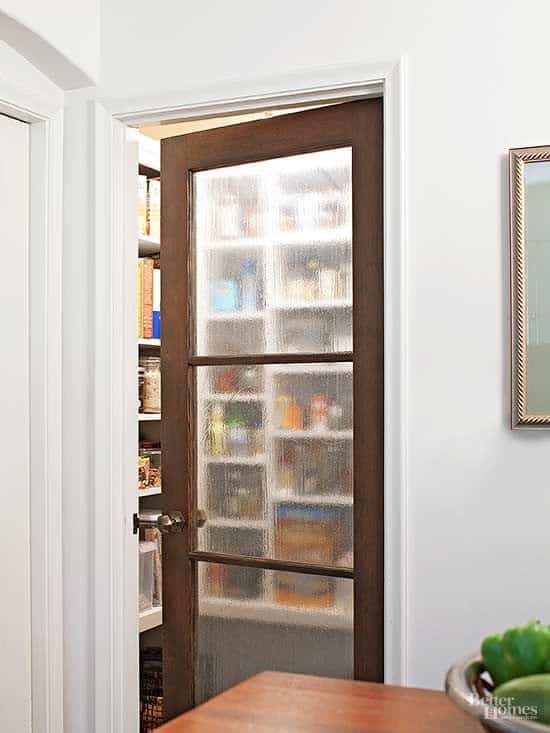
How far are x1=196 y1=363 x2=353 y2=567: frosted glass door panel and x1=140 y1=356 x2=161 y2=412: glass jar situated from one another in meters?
1.06

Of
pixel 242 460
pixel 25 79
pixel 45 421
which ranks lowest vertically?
pixel 242 460

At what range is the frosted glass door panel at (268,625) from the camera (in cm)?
264

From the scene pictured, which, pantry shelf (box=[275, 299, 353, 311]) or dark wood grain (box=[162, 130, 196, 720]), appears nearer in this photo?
pantry shelf (box=[275, 299, 353, 311])

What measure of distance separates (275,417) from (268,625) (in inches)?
22.8

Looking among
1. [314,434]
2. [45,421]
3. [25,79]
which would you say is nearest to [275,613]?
[314,434]

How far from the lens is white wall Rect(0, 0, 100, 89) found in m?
2.51

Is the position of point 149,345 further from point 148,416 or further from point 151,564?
point 151,564

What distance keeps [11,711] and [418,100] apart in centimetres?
192

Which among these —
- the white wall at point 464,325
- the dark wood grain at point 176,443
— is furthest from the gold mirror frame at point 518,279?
the dark wood grain at point 176,443

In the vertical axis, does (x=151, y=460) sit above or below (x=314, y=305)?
below

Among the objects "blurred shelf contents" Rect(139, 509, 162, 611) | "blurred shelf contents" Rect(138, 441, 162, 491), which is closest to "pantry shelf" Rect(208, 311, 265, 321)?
"blurred shelf contents" Rect(138, 441, 162, 491)

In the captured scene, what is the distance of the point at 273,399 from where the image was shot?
2.73m

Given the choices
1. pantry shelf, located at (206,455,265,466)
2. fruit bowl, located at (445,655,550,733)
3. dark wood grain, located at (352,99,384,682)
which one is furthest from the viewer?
pantry shelf, located at (206,455,265,466)

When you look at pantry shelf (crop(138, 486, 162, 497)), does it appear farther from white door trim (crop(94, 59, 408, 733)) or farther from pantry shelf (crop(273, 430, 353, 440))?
pantry shelf (crop(273, 430, 353, 440))
